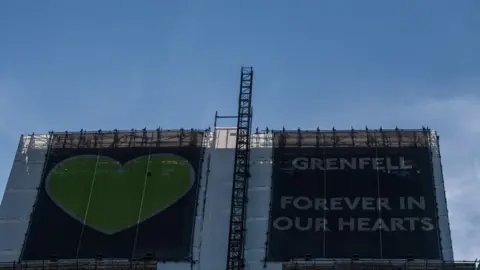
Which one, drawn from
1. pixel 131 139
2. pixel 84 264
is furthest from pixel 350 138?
pixel 84 264

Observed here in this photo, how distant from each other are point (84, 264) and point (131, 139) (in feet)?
46.4

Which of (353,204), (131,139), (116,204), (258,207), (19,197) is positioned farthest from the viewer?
(131,139)

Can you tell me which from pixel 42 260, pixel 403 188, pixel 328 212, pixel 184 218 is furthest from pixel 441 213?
pixel 42 260

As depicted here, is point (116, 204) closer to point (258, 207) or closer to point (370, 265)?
point (258, 207)

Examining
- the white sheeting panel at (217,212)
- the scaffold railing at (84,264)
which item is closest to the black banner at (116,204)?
the scaffold railing at (84,264)

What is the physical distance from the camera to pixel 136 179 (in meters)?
71.2

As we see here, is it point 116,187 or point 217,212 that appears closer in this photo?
point 217,212

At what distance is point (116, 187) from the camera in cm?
7056

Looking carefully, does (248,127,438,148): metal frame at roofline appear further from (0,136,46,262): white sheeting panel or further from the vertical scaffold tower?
(0,136,46,262): white sheeting panel

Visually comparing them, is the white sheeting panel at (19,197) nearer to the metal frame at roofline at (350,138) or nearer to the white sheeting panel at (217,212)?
the white sheeting panel at (217,212)

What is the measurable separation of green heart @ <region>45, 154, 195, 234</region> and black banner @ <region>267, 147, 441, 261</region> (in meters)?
9.26

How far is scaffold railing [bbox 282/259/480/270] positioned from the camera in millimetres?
62156

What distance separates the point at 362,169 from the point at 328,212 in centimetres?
544

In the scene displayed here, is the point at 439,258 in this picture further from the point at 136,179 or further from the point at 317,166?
the point at 136,179
